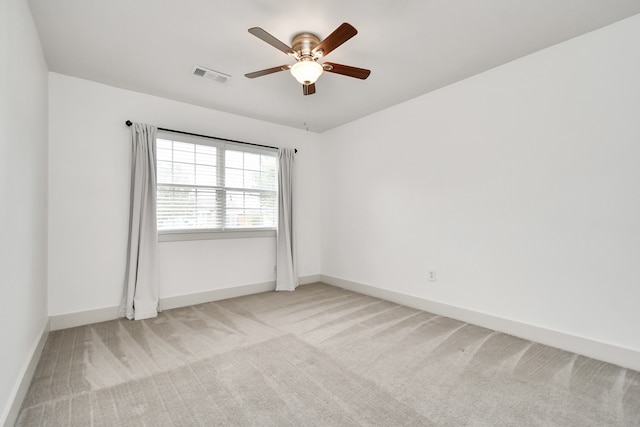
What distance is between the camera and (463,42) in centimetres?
246

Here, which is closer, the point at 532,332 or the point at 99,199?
the point at 532,332

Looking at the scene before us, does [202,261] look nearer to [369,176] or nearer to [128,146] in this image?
[128,146]

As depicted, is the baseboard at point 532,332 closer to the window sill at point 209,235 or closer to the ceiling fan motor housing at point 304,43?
the window sill at point 209,235

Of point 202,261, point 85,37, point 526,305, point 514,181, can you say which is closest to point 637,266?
point 526,305

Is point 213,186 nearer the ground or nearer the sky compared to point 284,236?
nearer the sky

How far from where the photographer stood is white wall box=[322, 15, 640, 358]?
2.22 meters

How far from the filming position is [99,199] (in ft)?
10.5

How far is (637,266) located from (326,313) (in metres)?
2.73

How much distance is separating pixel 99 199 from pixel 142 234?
0.58 m

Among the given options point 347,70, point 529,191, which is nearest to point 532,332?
point 529,191

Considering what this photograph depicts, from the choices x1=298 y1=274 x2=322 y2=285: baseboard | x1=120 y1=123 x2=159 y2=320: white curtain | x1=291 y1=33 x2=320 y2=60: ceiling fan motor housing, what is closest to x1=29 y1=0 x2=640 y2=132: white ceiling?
x1=291 y1=33 x2=320 y2=60: ceiling fan motor housing

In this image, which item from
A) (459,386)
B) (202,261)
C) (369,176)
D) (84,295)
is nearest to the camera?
(459,386)

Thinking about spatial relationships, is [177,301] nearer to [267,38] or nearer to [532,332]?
[267,38]

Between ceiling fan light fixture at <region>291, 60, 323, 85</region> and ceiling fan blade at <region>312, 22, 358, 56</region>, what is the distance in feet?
0.32
